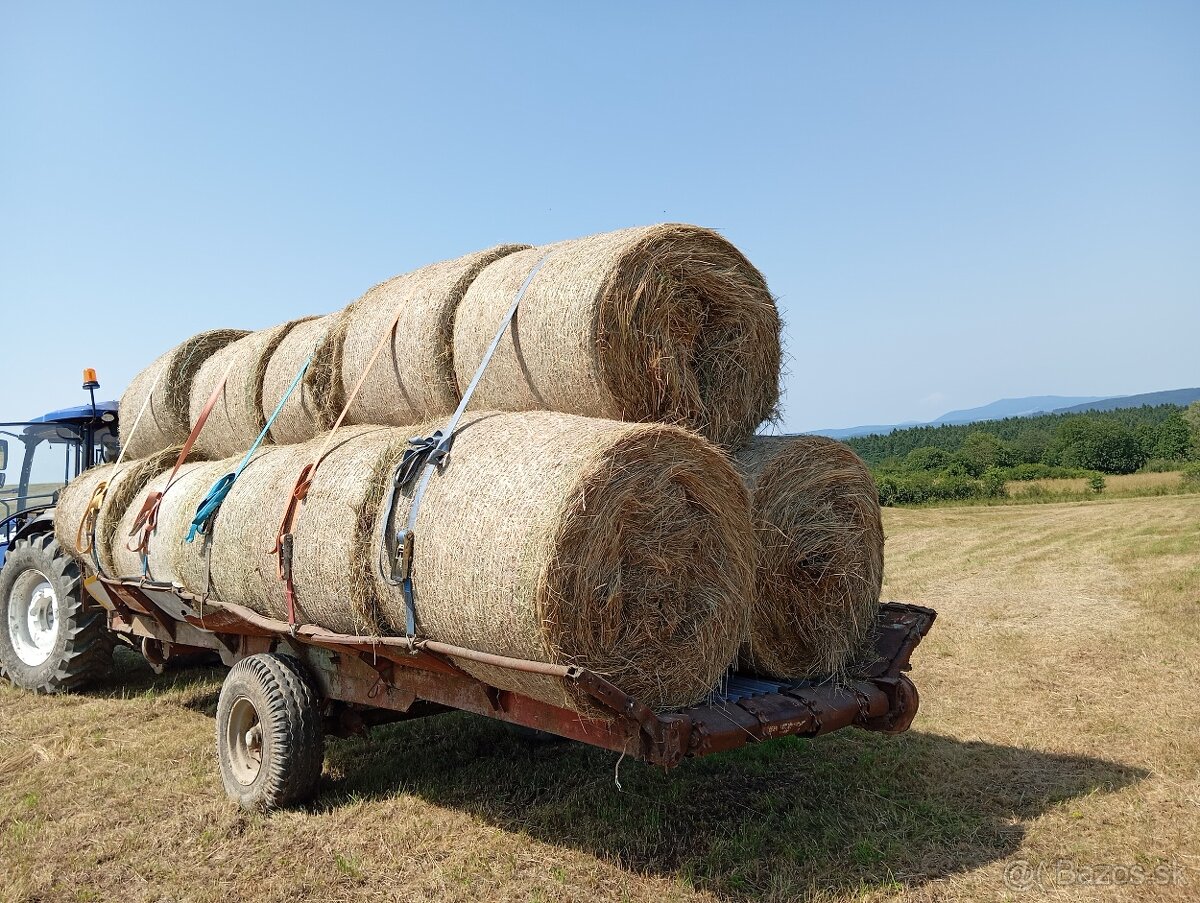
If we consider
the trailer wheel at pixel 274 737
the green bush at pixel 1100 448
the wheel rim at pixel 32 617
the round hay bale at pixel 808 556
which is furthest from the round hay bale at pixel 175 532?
the green bush at pixel 1100 448

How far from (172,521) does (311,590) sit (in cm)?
197

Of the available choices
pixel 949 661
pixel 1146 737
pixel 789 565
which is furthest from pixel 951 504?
pixel 789 565

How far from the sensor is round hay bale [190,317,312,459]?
22.9ft

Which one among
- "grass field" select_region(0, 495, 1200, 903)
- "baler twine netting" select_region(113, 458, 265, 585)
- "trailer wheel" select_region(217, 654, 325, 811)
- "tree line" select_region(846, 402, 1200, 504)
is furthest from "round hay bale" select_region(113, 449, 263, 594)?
"tree line" select_region(846, 402, 1200, 504)

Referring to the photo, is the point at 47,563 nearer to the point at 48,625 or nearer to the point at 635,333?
the point at 48,625

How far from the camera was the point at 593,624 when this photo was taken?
12.1 ft

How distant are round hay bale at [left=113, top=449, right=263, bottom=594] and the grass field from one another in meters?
1.24

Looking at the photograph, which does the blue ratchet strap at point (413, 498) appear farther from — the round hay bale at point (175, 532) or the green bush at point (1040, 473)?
the green bush at point (1040, 473)

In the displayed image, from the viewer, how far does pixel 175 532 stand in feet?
20.0

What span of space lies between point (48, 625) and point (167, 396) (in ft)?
8.07

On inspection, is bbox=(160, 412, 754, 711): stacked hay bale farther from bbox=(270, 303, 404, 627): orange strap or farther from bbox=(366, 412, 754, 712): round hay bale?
bbox=(270, 303, 404, 627): orange strap

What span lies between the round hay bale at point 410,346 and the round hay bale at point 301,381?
159mm

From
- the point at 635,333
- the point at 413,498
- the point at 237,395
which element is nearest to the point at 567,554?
the point at 413,498

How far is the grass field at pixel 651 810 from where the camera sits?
13.9 ft
